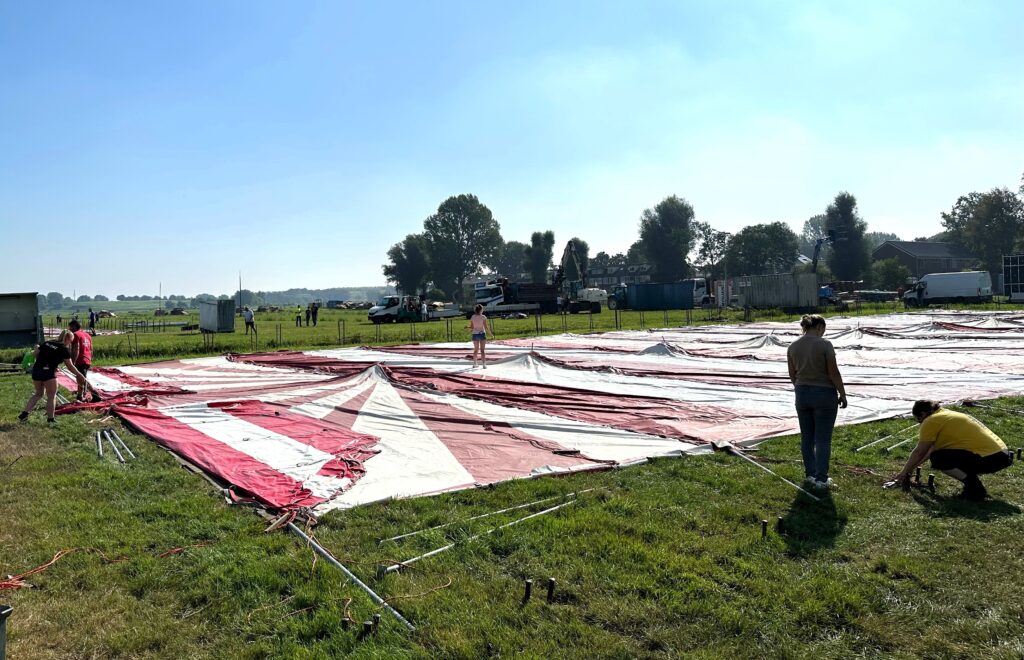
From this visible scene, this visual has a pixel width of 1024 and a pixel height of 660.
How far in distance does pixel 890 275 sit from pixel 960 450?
248ft

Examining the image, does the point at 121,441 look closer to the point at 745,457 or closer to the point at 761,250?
the point at 745,457

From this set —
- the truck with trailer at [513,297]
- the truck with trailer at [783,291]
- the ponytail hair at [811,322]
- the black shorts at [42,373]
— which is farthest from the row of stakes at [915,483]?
the truck with trailer at [513,297]

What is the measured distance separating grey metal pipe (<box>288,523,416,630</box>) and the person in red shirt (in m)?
9.16

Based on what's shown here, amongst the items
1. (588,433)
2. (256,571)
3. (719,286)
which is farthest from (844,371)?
(719,286)

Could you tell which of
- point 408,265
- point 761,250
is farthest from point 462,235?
point 761,250

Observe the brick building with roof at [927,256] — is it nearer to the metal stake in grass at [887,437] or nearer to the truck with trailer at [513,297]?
the truck with trailer at [513,297]

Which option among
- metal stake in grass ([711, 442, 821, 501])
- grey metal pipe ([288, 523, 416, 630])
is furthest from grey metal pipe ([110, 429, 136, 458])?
metal stake in grass ([711, 442, 821, 501])

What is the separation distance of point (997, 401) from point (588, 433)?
6768mm

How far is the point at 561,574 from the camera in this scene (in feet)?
15.1

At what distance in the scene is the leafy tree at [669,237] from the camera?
101 metres

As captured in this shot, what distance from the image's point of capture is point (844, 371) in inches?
565

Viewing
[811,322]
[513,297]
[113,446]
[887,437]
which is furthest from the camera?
[513,297]

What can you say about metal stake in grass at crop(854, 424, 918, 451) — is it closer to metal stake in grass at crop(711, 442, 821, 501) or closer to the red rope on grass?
metal stake in grass at crop(711, 442, 821, 501)

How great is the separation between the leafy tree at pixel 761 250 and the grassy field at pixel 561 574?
96406mm
